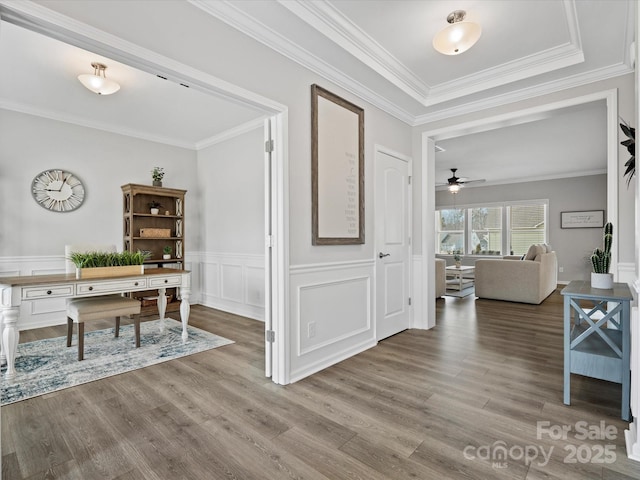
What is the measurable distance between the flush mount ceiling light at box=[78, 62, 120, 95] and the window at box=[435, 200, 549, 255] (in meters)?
8.97

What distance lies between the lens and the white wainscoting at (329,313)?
2.62 meters

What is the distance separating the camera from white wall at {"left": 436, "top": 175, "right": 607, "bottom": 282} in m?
7.52

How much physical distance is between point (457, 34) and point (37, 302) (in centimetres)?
527

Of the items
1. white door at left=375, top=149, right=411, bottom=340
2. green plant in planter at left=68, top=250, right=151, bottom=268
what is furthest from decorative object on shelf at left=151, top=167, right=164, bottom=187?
white door at left=375, top=149, right=411, bottom=340

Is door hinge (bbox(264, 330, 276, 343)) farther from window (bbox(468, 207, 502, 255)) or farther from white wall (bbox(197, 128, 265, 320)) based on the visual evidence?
window (bbox(468, 207, 502, 255))

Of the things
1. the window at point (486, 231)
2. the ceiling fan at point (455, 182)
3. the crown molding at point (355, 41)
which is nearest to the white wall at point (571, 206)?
the window at point (486, 231)

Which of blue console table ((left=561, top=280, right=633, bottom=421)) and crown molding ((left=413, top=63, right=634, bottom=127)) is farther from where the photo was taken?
crown molding ((left=413, top=63, right=634, bottom=127))

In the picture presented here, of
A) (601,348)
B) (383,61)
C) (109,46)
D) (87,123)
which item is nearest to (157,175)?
(87,123)

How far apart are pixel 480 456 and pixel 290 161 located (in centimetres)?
219

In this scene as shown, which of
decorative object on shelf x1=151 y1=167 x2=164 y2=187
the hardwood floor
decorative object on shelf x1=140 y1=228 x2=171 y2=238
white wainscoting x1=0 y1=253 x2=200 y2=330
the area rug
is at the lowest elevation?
the hardwood floor

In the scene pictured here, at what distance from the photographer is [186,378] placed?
Answer: 260cm

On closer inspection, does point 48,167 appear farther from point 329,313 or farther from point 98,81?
point 329,313

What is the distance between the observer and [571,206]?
784cm

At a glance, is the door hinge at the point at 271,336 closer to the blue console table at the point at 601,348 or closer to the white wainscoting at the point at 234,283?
the white wainscoting at the point at 234,283
